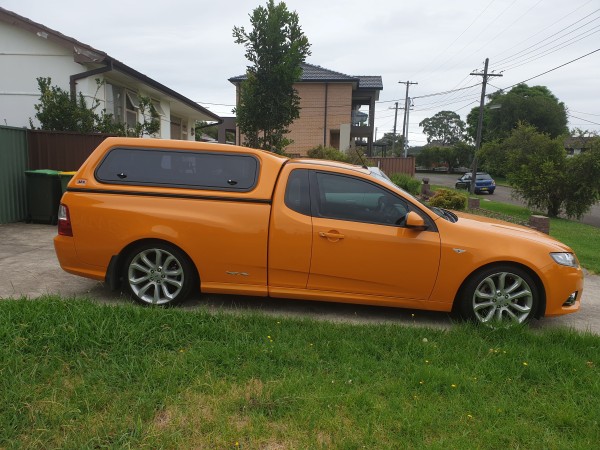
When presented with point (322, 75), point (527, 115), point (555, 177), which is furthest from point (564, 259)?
point (527, 115)

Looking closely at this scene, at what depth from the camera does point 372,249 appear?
4266 mm

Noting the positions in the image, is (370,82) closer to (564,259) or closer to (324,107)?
(324,107)

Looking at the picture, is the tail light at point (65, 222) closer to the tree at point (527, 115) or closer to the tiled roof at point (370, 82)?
the tiled roof at point (370, 82)

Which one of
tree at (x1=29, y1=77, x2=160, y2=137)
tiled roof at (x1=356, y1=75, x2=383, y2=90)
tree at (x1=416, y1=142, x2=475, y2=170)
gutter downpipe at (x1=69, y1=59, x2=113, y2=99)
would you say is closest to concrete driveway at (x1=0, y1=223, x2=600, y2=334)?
tree at (x1=29, y1=77, x2=160, y2=137)

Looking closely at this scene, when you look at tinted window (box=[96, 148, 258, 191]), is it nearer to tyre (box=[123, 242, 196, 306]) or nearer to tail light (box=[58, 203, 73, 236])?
tail light (box=[58, 203, 73, 236])

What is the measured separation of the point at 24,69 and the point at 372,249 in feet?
36.6

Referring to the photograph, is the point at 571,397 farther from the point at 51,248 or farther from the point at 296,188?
the point at 51,248

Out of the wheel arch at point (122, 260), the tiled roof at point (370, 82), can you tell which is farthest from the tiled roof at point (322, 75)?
the wheel arch at point (122, 260)

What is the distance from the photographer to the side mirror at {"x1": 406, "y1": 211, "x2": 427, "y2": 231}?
418 cm

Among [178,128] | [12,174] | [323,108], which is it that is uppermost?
[323,108]

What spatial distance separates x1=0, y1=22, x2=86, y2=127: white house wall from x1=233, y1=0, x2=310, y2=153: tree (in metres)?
4.20

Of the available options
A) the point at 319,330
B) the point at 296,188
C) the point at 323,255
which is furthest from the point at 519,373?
the point at 296,188

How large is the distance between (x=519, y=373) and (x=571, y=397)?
353 millimetres

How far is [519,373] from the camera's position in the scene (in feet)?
11.0
